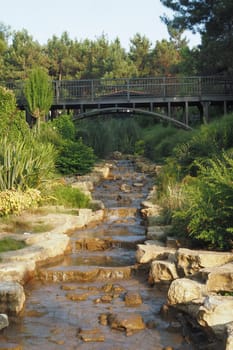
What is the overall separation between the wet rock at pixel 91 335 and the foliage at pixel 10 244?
271 cm

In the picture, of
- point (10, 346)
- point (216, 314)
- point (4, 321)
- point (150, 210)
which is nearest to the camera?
point (216, 314)

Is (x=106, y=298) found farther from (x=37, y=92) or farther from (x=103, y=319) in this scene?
(x=37, y=92)

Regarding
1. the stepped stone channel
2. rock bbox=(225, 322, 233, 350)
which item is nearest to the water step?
the stepped stone channel

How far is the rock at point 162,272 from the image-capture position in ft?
23.7

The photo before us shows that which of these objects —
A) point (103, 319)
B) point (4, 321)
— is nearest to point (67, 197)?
point (103, 319)

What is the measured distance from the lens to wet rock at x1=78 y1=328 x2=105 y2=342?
5.51 meters

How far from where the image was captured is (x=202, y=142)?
1420 cm

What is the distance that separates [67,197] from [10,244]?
13.4ft

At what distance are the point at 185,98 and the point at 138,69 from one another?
84.1 feet

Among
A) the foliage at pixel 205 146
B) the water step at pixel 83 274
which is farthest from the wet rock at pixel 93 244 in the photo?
the foliage at pixel 205 146

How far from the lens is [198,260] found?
6.89m

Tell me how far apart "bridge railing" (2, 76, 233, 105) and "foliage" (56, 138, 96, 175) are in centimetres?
700

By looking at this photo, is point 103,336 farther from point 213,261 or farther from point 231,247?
point 231,247

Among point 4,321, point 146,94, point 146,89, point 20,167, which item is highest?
point 146,89
